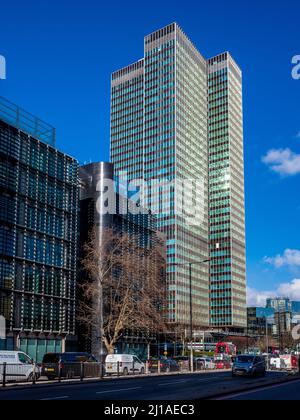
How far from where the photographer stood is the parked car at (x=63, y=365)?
37.2 meters

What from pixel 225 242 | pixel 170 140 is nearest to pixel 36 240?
pixel 170 140

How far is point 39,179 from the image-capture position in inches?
2286

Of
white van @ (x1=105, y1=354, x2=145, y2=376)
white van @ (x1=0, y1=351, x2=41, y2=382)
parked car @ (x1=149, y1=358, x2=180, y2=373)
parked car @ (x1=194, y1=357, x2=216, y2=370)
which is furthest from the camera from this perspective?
parked car @ (x1=194, y1=357, x2=216, y2=370)

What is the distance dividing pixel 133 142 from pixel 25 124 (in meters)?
135

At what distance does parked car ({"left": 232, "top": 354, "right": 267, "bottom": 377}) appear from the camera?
4050cm

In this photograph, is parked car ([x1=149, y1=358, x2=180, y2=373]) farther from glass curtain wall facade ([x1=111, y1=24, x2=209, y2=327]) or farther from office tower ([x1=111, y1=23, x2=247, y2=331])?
office tower ([x1=111, y1=23, x2=247, y2=331])

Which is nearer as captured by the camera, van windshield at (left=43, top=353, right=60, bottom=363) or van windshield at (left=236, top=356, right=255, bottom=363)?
van windshield at (left=43, top=353, right=60, bottom=363)

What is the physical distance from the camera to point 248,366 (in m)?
40.6

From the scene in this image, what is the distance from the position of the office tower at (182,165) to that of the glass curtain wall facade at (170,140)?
0.33 meters

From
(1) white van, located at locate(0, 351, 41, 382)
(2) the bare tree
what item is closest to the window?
(1) white van, located at locate(0, 351, 41, 382)

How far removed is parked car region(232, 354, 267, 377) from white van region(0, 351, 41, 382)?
14661 millimetres
